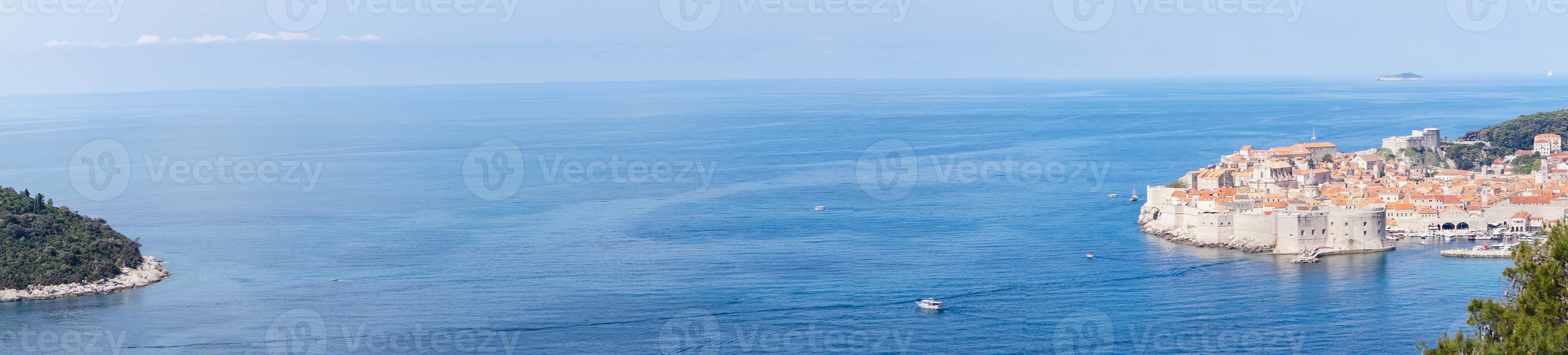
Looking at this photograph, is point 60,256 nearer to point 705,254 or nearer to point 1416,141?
point 705,254

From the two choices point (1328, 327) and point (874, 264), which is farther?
Answer: point (874, 264)

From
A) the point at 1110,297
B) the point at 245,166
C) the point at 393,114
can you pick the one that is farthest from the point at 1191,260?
the point at 393,114

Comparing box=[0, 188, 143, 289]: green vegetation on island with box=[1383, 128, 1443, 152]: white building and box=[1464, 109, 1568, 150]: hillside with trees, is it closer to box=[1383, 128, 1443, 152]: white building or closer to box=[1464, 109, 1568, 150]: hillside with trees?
box=[1383, 128, 1443, 152]: white building

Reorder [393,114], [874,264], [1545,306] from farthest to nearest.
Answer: [393,114] → [874,264] → [1545,306]

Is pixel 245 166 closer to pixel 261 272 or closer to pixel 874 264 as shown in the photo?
pixel 261 272

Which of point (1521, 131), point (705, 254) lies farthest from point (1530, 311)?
point (1521, 131)

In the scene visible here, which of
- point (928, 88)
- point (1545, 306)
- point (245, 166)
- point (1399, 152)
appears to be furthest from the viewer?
point (928, 88)

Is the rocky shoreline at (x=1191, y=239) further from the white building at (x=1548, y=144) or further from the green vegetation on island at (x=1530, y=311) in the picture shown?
the white building at (x=1548, y=144)
